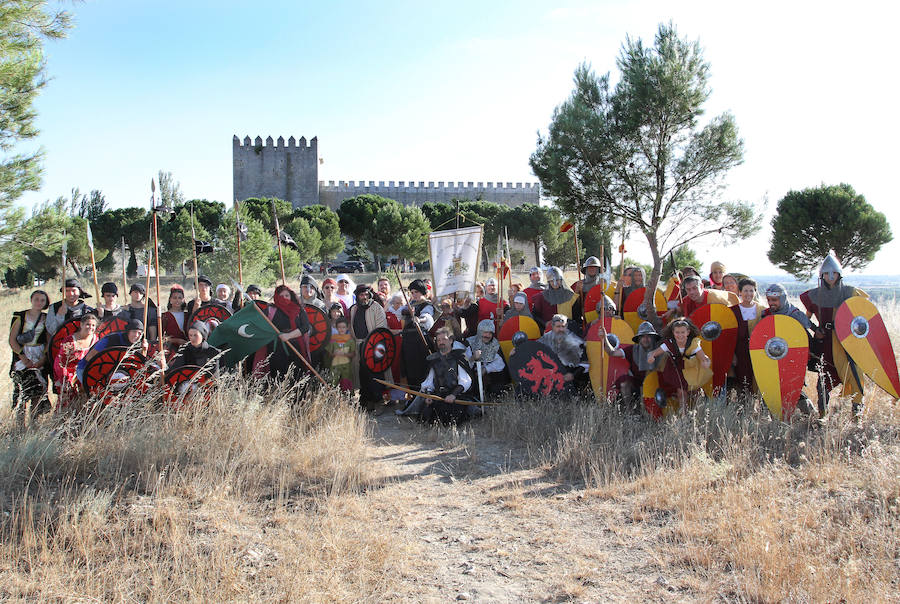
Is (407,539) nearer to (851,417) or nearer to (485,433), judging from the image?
(485,433)

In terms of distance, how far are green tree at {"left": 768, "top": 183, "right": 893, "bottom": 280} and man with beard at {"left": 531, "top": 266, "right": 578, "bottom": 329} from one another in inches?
587

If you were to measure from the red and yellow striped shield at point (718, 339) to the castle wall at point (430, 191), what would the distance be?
181ft

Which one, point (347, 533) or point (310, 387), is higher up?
point (310, 387)

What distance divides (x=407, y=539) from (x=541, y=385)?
2.63 meters

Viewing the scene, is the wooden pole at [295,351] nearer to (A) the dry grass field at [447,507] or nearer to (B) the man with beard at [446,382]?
(A) the dry grass field at [447,507]

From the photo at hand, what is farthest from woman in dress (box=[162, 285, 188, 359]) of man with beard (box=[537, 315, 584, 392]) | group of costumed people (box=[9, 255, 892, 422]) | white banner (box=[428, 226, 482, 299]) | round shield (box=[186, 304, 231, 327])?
man with beard (box=[537, 315, 584, 392])

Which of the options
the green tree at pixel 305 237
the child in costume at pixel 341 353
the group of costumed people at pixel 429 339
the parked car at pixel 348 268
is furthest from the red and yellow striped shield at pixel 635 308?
the parked car at pixel 348 268

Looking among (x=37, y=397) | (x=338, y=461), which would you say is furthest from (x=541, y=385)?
(x=37, y=397)

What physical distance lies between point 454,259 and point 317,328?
1704 millimetres

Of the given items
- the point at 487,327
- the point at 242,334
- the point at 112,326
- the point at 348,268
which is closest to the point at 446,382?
the point at 487,327

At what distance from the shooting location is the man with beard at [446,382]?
229 inches

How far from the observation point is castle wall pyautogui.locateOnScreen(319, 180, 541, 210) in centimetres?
6012

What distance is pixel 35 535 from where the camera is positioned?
3115 mm

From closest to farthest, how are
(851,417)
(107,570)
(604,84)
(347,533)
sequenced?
(107,570), (347,533), (851,417), (604,84)
